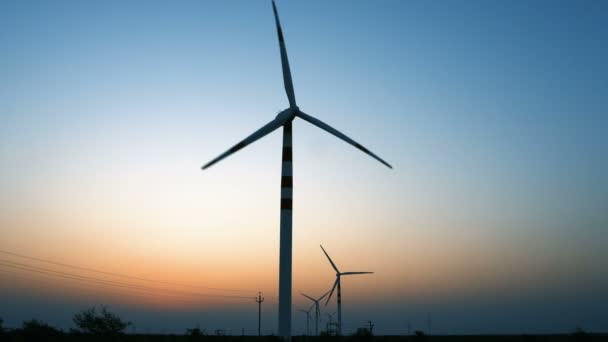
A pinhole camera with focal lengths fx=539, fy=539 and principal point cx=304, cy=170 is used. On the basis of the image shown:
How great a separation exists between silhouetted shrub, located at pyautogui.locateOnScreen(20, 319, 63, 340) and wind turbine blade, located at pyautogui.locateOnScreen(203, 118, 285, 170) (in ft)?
191

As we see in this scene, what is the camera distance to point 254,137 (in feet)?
140

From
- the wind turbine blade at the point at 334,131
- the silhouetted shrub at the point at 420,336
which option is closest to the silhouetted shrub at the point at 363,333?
the silhouetted shrub at the point at 420,336

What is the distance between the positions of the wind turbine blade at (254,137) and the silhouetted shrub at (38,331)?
58158 mm

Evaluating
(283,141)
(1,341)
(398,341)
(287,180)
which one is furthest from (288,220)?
(398,341)

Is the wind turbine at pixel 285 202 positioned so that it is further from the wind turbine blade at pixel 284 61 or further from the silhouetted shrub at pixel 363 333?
the silhouetted shrub at pixel 363 333

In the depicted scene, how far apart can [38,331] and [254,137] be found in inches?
2403

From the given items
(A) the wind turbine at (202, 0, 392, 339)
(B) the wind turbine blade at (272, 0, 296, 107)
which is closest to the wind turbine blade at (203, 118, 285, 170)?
(A) the wind turbine at (202, 0, 392, 339)

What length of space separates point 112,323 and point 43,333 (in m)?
10.0

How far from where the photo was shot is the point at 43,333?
82.6 meters

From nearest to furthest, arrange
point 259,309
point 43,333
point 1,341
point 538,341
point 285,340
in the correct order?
point 285,340
point 1,341
point 43,333
point 538,341
point 259,309

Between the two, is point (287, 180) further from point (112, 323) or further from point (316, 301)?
point (316, 301)

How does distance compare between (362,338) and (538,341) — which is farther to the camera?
(538,341)

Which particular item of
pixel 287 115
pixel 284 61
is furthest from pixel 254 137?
pixel 284 61

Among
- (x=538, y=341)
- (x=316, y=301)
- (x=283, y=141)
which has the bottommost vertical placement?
(x=538, y=341)
